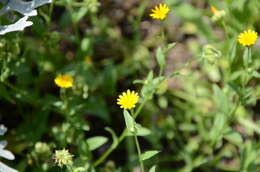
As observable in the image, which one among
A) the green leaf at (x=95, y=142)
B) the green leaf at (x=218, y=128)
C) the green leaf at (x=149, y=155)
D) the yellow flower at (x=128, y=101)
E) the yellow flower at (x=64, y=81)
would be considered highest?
the yellow flower at (x=64, y=81)

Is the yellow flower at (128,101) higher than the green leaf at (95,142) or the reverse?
the reverse

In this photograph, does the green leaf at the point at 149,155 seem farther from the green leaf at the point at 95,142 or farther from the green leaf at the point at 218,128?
the green leaf at the point at 218,128

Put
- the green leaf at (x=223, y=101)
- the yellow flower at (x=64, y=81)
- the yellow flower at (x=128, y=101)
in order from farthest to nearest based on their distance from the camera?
the green leaf at (x=223, y=101)
the yellow flower at (x=64, y=81)
the yellow flower at (x=128, y=101)

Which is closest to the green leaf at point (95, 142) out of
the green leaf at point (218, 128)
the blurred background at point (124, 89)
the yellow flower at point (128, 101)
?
the blurred background at point (124, 89)

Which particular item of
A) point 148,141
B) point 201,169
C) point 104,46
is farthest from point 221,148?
point 104,46

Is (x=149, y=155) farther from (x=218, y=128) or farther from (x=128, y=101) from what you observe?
(x=218, y=128)

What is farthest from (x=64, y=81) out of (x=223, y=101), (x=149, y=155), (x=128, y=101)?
(x=223, y=101)

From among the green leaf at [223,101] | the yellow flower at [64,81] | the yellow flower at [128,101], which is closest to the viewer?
the yellow flower at [128,101]

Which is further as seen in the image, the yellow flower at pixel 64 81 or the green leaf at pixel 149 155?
the yellow flower at pixel 64 81

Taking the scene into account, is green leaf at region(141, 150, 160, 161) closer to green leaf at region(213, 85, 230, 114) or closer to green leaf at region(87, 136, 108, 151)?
green leaf at region(87, 136, 108, 151)
